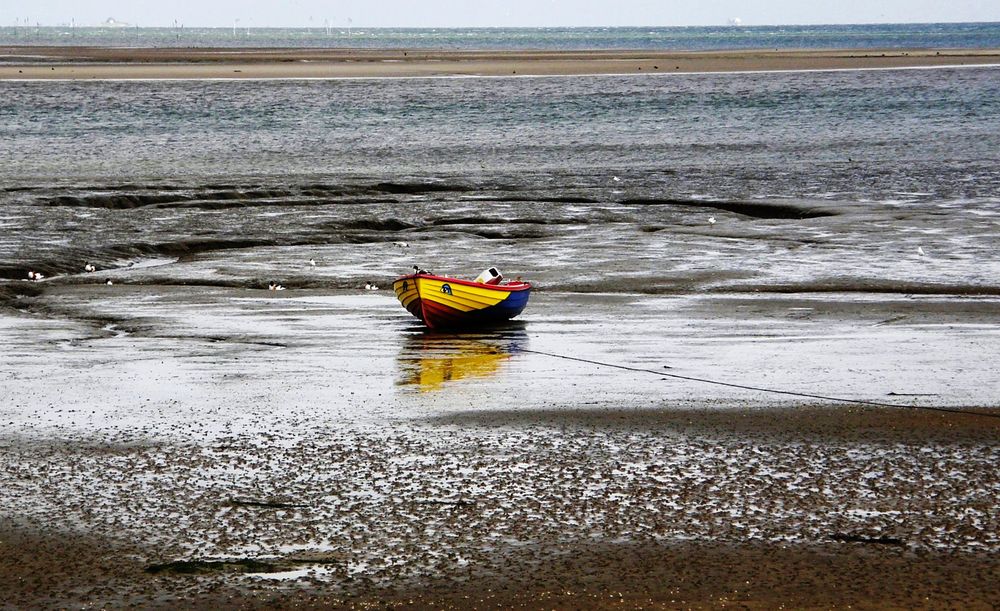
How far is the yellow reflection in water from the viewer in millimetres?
11500

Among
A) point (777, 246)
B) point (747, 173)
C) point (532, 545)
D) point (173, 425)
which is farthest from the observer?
point (747, 173)

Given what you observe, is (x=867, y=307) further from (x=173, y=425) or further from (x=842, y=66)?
(x=842, y=66)

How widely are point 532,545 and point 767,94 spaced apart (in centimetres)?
5215

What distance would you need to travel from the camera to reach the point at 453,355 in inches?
499

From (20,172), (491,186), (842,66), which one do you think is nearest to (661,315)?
(491,186)

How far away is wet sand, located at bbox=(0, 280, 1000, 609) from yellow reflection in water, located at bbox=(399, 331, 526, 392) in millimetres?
48

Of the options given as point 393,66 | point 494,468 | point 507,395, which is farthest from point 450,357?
point 393,66

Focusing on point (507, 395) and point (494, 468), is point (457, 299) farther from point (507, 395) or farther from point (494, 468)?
point (494, 468)

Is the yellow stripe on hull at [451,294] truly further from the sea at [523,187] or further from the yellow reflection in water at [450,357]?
the sea at [523,187]

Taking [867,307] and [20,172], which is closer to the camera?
[867,307]

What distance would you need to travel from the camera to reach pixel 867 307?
14953 millimetres

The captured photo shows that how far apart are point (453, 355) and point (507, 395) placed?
2.00 meters

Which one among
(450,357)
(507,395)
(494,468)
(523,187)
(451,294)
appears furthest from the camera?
(523,187)

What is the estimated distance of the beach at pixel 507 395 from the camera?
284 inches
